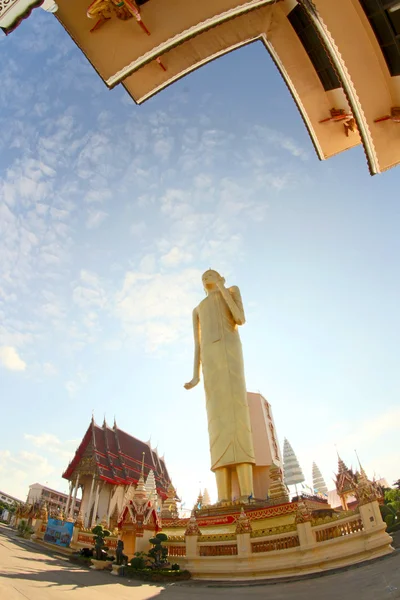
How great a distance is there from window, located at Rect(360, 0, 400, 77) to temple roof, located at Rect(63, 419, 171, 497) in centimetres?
2572

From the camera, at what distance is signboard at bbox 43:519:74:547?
14105mm

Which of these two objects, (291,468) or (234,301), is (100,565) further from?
(291,468)

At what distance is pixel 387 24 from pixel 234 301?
12.5 meters

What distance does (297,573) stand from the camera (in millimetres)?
7379

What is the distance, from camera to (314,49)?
6.76 metres

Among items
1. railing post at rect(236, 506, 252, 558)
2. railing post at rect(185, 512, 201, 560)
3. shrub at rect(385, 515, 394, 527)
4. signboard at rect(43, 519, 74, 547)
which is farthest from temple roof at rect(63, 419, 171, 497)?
railing post at rect(236, 506, 252, 558)

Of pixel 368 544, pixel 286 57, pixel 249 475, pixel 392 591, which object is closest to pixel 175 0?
pixel 286 57

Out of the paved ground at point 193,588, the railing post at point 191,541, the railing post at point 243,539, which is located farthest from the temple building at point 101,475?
the paved ground at point 193,588

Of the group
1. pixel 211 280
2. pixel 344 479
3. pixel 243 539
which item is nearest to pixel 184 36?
pixel 243 539

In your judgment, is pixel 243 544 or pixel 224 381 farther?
pixel 224 381

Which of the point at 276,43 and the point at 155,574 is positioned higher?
the point at 276,43

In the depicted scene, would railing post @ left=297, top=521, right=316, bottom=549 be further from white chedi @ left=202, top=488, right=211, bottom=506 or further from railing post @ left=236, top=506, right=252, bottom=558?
white chedi @ left=202, top=488, right=211, bottom=506

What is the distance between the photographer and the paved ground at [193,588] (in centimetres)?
505

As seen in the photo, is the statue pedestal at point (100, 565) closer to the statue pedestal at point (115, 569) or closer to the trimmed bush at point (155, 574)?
the statue pedestal at point (115, 569)
